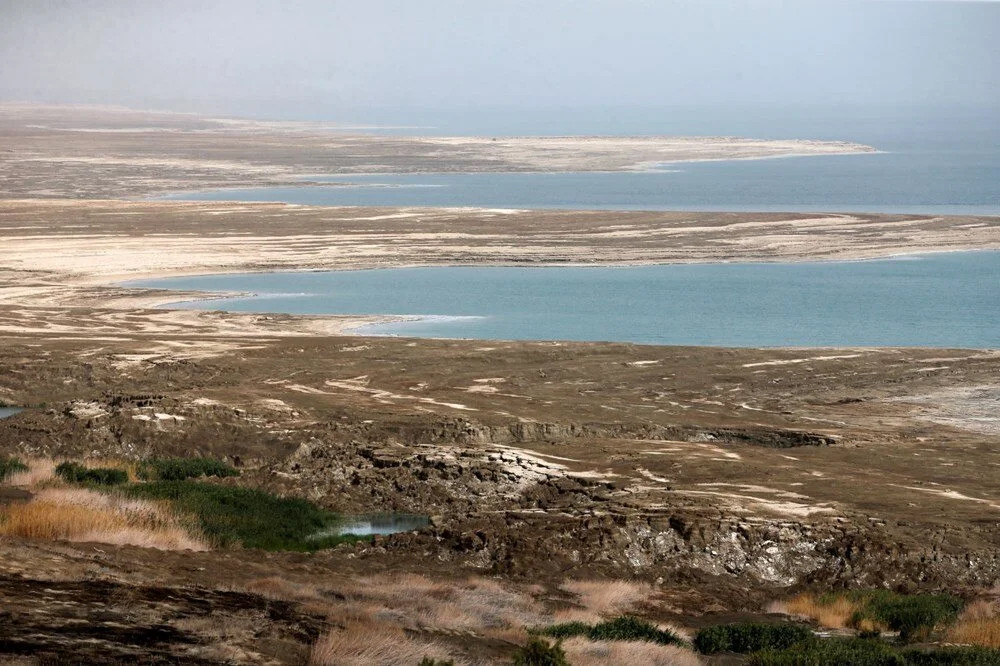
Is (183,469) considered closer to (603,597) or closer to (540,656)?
(603,597)

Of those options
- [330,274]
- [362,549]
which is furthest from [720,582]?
[330,274]

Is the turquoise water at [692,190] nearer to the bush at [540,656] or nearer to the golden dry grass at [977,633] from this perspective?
the golden dry grass at [977,633]

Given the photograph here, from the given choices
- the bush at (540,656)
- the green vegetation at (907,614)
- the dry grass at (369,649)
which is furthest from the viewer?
the green vegetation at (907,614)

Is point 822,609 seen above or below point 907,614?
below

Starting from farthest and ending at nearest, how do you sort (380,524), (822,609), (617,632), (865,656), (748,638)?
(380,524), (822,609), (748,638), (617,632), (865,656)

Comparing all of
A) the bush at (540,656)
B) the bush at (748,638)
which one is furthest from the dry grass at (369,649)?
the bush at (748,638)

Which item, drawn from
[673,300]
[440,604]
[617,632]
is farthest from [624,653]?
[673,300]

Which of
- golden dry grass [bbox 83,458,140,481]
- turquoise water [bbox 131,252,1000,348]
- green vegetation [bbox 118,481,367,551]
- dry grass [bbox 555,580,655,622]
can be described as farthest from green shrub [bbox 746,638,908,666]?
turquoise water [bbox 131,252,1000,348]
